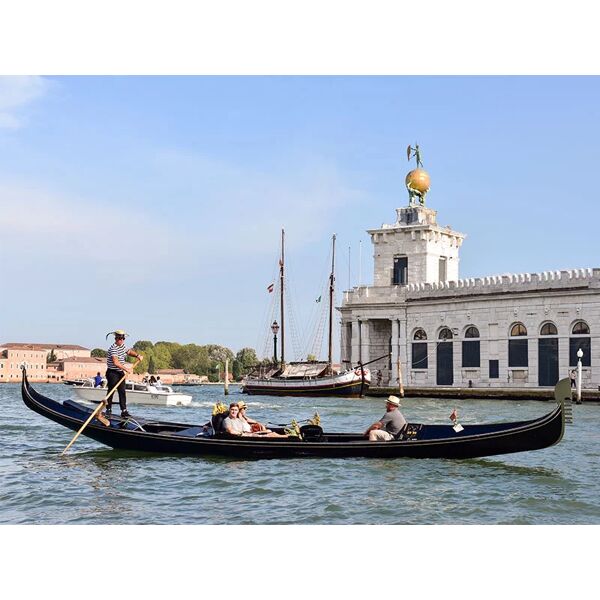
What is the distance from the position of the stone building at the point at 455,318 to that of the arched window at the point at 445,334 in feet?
0.20

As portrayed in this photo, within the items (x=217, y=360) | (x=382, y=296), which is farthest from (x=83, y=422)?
(x=217, y=360)

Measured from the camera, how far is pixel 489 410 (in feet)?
111

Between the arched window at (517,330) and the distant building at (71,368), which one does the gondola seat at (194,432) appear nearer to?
the arched window at (517,330)

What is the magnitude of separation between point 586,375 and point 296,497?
31.8 meters

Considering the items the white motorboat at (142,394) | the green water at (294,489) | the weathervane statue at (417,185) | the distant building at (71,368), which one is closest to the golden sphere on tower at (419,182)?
the weathervane statue at (417,185)

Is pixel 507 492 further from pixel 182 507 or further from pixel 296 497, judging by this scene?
pixel 182 507

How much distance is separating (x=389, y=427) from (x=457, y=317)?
108 ft

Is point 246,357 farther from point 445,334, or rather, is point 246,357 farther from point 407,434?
point 407,434

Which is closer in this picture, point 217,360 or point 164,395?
point 164,395

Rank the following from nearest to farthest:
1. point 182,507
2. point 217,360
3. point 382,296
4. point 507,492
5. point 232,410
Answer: point 182,507
point 507,492
point 232,410
point 382,296
point 217,360

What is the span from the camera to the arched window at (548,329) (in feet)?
142

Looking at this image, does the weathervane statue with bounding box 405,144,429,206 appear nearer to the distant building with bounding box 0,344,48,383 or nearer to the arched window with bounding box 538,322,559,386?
the arched window with bounding box 538,322,559,386

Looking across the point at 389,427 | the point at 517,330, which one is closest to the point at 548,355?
the point at 517,330
